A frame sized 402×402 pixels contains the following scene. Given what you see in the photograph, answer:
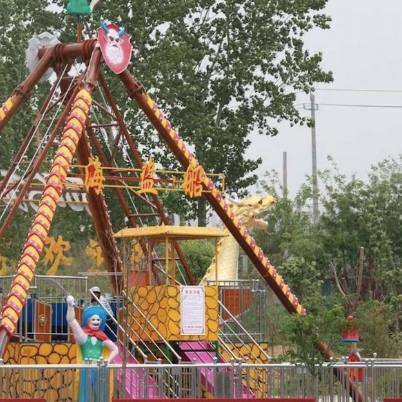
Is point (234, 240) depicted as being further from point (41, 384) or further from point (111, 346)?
point (41, 384)

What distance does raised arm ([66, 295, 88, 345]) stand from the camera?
18.9 m

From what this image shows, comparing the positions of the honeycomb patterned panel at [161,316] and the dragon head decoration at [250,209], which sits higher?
the dragon head decoration at [250,209]

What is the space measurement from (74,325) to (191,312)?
2.78 meters

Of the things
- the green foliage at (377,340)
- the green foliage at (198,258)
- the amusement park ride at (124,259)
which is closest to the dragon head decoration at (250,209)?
the green foliage at (377,340)

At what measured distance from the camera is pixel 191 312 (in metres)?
21.2

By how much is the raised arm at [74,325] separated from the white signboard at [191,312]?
2.29 metres

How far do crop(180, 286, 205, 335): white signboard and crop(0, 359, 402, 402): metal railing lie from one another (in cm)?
274

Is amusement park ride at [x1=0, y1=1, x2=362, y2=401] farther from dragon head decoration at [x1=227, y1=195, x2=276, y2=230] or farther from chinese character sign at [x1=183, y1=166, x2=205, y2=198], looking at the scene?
dragon head decoration at [x1=227, y1=195, x2=276, y2=230]

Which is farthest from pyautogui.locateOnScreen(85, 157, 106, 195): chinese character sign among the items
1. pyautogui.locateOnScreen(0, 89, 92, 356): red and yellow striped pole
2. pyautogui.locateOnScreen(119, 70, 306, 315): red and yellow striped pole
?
pyautogui.locateOnScreen(119, 70, 306, 315): red and yellow striped pole

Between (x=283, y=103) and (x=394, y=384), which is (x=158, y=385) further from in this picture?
(x=283, y=103)

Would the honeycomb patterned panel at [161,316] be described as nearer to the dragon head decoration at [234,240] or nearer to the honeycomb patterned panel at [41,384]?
the honeycomb patterned panel at [41,384]

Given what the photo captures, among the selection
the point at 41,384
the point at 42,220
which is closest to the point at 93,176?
the point at 42,220

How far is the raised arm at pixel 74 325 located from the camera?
744 inches

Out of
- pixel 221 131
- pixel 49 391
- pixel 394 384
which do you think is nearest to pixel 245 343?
pixel 394 384
